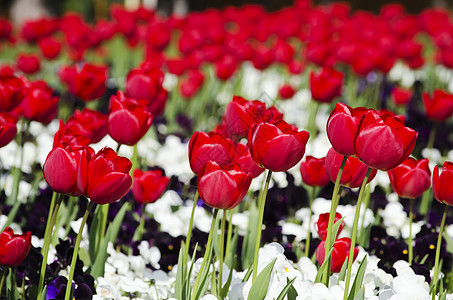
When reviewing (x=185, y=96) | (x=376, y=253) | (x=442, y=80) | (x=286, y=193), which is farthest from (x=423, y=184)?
(x=442, y=80)

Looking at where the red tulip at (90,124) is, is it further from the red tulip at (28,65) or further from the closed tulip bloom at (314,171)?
the red tulip at (28,65)

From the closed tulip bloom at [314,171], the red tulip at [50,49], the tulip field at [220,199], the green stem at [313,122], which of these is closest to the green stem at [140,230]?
the tulip field at [220,199]

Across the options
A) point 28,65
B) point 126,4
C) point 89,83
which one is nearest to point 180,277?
point 89,83

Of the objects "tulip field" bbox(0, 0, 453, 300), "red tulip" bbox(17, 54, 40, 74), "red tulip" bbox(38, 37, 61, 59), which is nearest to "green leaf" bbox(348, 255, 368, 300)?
"tulip field" bbox(0, 0, 453, 300)

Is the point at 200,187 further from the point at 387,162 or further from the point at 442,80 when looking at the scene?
the point at 442,80

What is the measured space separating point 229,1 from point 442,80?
10.3 metres

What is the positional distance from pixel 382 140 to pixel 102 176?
60cm

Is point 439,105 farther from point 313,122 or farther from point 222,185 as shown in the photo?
point 222,185

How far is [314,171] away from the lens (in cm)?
185

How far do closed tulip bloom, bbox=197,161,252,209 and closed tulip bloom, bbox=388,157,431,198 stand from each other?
594 millimetres

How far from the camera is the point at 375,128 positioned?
123cm

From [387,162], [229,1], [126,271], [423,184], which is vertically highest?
[229,1]

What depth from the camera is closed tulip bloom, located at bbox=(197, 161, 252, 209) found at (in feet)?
4.18

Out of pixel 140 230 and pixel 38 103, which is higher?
pixel 38 103
